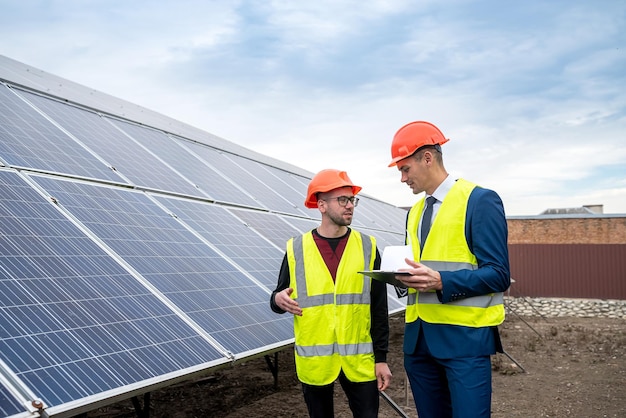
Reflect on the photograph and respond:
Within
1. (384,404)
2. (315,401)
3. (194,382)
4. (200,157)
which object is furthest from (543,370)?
(315,401)

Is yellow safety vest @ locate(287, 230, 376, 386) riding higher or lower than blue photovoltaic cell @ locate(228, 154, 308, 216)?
lower

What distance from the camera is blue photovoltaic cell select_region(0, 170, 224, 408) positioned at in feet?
11.4

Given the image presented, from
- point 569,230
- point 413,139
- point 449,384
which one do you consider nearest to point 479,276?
point 449,384

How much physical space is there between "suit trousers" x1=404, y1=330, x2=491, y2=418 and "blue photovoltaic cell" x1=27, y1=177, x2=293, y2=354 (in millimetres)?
1704

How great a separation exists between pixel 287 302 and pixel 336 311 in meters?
0.35

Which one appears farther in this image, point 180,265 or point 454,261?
point 180,265

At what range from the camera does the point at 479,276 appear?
3.44 meters

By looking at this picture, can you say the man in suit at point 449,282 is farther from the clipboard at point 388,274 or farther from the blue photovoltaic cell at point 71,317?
the blue photovoltaic cell at point 71,317

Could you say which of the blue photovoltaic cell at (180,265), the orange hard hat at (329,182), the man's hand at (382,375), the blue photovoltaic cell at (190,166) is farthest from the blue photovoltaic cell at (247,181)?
the man's hand at (382,375)

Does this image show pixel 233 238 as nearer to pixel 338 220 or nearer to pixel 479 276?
pixel 338 220

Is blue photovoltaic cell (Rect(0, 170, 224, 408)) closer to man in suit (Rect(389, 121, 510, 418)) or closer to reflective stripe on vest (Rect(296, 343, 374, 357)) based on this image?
reflective stripe on vest (Rect(296, 343, 374, 357))

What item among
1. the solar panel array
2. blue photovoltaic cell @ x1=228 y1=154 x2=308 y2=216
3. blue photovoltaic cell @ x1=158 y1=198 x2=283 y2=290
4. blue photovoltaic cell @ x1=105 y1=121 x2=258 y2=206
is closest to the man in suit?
the solar panel array

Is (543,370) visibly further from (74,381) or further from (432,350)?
(74,381)

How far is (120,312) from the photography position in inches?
174
